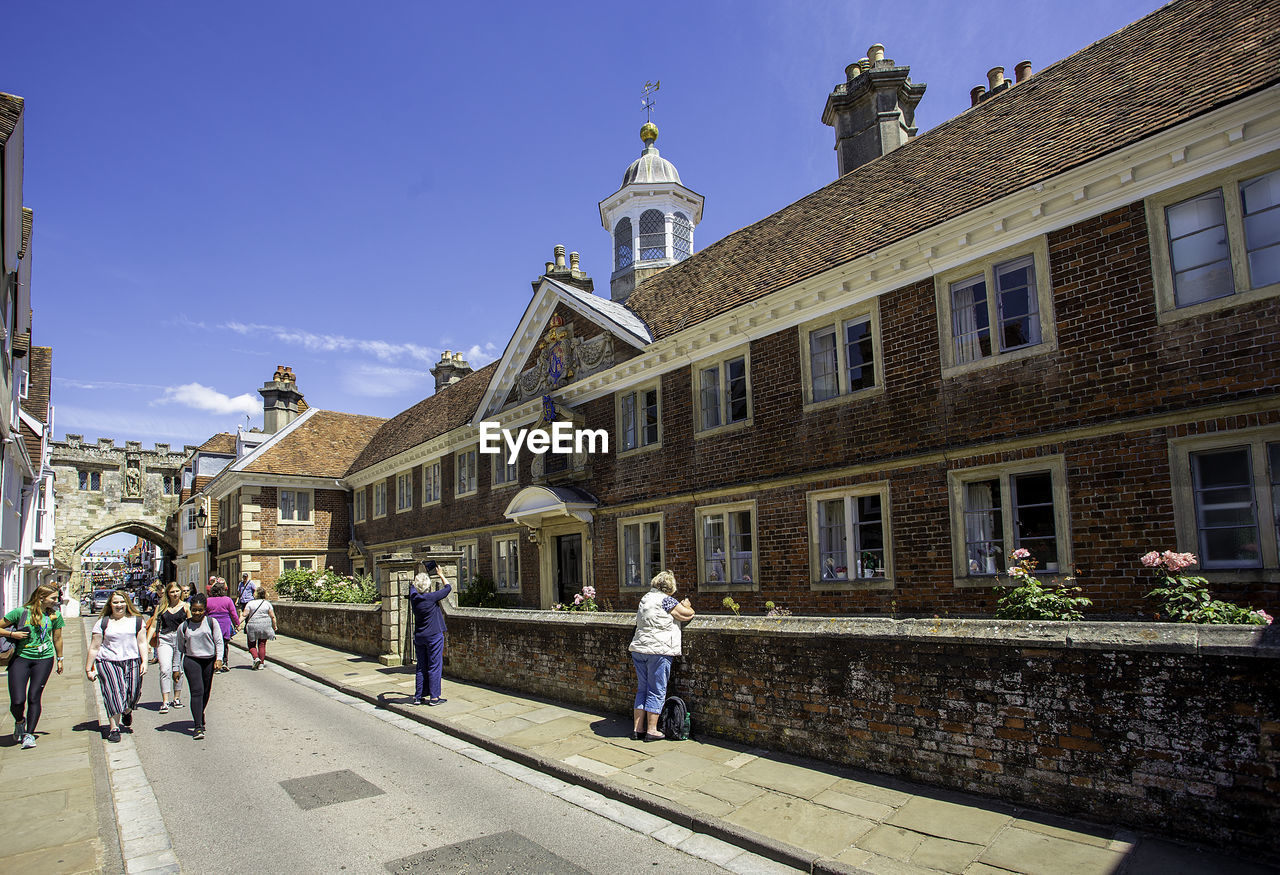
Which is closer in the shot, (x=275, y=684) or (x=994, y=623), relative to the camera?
(x=994, y=623)

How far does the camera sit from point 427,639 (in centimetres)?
1113

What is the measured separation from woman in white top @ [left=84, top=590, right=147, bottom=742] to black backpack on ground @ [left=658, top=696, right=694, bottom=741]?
6900mm

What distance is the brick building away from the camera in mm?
8023

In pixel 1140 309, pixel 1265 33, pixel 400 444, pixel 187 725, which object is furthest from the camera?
pixel 400 444

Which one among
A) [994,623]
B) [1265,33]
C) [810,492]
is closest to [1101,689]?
[994,623]

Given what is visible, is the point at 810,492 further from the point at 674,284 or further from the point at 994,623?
the point at 674,284

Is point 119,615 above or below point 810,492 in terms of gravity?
below

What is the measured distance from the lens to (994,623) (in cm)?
585

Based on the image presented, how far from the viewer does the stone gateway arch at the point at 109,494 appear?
162 ft

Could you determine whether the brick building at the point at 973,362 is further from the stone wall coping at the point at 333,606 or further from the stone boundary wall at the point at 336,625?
the stone boundary wall at the point at 336,625

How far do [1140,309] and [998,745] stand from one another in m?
5.68

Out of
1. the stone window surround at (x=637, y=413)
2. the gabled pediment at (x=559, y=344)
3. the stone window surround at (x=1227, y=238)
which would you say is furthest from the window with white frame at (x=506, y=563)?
the stone window surround at (x=1227, y=238)

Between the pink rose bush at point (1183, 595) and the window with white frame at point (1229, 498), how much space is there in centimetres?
37

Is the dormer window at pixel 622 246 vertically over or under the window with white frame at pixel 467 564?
over
